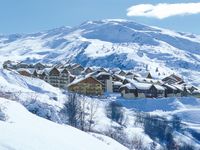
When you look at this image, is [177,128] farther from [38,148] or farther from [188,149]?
[38,148]

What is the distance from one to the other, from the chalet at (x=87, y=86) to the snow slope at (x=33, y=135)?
94.4 m

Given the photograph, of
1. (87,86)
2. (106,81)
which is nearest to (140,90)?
(87,86)

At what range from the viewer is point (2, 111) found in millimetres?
14398

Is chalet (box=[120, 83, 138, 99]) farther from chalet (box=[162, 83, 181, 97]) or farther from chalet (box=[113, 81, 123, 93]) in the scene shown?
chalet (box=[162, 83, 181, 97])

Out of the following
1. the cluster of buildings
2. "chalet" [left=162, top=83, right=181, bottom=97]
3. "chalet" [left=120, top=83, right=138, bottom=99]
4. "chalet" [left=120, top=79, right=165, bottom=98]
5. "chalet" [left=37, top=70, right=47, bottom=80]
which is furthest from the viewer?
"chalet" [left=37, top=70, right=47, bottom=80]

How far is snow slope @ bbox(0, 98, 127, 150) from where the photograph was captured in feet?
38.5

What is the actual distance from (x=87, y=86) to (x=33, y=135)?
9944 cm

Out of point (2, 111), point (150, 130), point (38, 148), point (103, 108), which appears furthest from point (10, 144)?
point (103, 108)

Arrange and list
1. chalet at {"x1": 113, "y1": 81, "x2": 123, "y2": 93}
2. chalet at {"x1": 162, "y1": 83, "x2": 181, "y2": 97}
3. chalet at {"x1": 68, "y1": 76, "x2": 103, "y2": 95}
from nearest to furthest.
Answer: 1. chalet at {"x1": 68, "y1": 76, "x2": 103, "y2": 95}
2. chalet at {"x1": 162, "y1": 83, "x2": 181, "y2": 97}
3. chalet at {"x1": 113, "y1": 81, "x2": 123, "y2": 93}

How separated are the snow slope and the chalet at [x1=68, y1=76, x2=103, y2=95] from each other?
94.4 m

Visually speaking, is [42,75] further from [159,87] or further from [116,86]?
[159,87]

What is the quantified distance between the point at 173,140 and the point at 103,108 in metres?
12.6

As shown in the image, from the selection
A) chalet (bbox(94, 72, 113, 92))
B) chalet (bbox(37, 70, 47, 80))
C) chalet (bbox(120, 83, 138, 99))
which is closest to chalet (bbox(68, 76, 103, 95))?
chalet (bbox(120, 83, 138, 99))

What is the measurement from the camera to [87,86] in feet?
368
